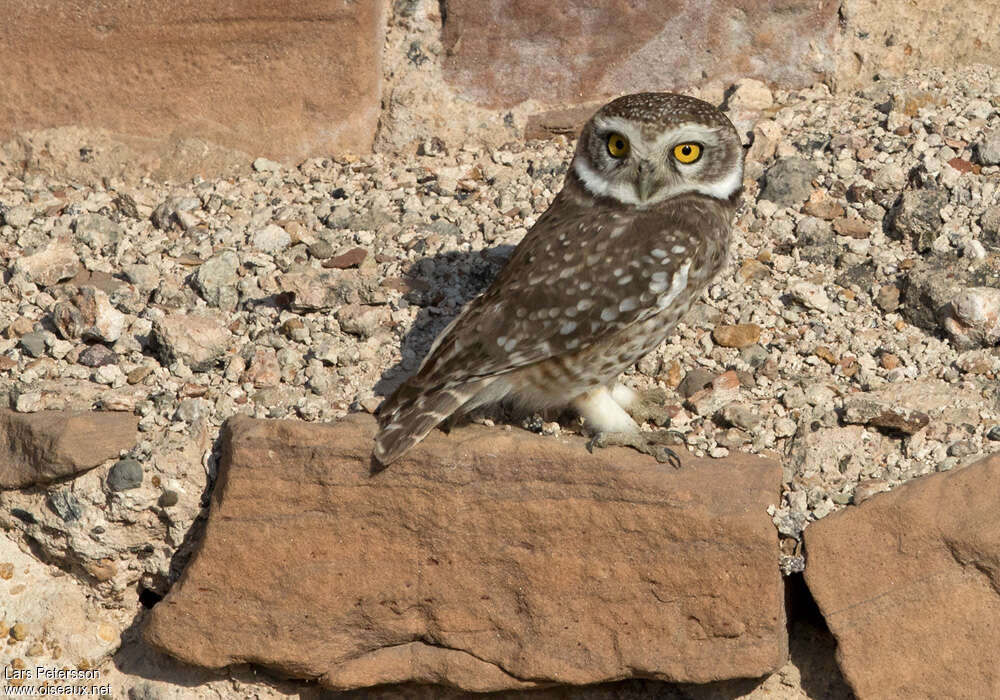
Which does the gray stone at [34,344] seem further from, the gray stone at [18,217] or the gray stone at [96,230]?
the gray stone at [18,217]

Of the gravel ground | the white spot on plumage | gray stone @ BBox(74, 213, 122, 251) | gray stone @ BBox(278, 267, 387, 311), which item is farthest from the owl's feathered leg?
gray stone @ BBox(74, 213, 122, 251)

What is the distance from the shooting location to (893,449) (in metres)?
3.50

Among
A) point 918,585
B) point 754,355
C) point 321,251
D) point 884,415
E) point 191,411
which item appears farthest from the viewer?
point 321,251

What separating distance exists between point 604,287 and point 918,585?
120 cm

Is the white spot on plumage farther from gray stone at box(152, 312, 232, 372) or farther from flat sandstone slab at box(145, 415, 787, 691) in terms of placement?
gray stone at box(152, 312, 232, 372)

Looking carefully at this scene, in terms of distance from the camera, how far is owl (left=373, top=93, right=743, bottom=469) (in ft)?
11.2

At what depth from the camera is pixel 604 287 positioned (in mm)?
3443

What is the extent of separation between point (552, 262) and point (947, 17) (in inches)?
83.4

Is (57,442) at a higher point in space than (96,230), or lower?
lower

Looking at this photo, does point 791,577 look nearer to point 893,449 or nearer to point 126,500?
point 893,449

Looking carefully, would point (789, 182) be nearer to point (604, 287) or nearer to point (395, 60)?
point (604, 287)

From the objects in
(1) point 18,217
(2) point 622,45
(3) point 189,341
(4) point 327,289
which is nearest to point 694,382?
(4) point 327,289

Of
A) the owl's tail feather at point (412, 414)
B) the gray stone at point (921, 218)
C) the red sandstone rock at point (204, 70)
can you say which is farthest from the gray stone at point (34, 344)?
the gray stone at point (921, 218)

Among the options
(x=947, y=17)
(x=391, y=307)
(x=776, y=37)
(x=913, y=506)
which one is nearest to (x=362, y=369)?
(x=391, y=307)
